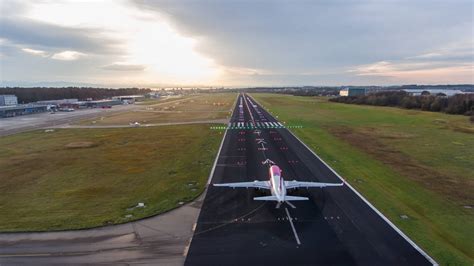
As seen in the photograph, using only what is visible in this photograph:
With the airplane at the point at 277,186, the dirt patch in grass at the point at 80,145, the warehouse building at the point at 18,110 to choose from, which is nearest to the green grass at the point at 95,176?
the dirt patch in grass at the point at 80,145

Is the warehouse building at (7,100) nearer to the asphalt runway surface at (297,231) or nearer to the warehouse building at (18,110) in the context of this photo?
the warehouse building at (18,110)

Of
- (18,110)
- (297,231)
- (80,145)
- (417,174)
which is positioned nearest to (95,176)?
(80,145)

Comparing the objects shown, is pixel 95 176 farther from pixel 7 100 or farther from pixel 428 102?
pixel 7 100

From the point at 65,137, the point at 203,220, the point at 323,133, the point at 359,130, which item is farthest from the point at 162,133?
Answer: the point at 203,220

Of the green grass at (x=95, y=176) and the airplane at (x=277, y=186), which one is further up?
the airplane at (x=277, y=186)

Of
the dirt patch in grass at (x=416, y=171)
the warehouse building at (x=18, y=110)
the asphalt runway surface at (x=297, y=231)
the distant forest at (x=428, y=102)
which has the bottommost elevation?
the asphalt runway surface at (x=297, y=231)

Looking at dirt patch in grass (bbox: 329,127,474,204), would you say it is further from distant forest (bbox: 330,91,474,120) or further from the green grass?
distant forest (bbox: 330,91,474,120)

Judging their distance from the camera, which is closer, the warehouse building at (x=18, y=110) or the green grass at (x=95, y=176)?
the green grass at (x=95, y=176)

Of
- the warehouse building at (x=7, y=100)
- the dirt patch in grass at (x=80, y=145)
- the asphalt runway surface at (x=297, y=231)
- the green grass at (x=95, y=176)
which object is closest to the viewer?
the asphalt runway surface at (x=297, y=231)
